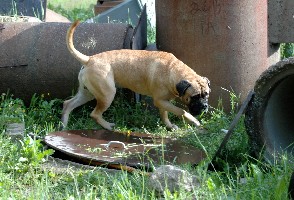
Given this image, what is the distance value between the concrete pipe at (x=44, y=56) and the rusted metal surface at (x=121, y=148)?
1.13 meters

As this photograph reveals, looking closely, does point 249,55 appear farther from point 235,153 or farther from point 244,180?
point 244,180

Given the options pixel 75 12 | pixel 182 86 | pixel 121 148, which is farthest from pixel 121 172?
pixel 75 12

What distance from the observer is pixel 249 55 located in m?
8.74

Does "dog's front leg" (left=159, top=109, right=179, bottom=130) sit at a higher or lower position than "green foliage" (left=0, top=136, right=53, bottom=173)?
lower

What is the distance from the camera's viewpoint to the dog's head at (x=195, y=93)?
26.8 ft

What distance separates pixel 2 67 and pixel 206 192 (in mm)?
4157

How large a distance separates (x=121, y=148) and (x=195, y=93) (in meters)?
1.22

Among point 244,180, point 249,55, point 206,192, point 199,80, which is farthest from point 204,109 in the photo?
point 206,192

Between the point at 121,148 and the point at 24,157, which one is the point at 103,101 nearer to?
the point at 121,148

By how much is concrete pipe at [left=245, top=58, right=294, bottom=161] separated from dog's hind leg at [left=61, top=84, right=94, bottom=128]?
2.56 m

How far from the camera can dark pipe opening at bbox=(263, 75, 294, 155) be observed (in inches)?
271

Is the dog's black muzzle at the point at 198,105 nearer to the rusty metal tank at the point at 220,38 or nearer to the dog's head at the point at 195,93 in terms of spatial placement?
the dog's head at the point at 195,93

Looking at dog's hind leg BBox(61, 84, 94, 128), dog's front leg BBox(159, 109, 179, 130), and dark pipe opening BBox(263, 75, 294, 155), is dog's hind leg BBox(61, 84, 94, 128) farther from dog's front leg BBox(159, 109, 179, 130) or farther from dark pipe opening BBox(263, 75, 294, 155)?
dark pipe opening BBox(263, 75, 294, 155)

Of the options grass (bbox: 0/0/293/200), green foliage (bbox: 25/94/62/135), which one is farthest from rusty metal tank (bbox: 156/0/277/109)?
green foliage (bbox: 25/94/62/135)
